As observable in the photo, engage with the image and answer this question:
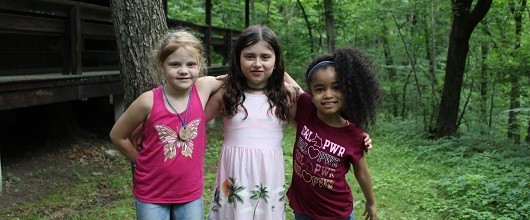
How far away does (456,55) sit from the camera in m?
10.5

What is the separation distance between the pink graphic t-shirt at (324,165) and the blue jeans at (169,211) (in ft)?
1.83

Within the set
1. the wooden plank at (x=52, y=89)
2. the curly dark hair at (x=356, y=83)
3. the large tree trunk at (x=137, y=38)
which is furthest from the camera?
the wooden plank at (x=52, y=89)

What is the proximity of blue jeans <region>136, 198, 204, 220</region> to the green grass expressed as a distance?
2.49 meters

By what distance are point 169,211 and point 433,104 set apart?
39.0ft

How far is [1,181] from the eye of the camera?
5918 millimetres

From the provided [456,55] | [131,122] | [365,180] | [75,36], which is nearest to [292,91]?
[365,180]

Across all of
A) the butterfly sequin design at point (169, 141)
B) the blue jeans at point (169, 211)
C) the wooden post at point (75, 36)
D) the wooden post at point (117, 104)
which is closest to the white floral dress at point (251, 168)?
the blue jeans at point (169, 211)

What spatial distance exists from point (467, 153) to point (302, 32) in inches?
459

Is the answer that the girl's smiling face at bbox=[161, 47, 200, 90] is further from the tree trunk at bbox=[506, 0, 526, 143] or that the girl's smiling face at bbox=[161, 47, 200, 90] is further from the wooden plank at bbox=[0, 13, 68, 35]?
the tree trunk at bbox=[506, 0, 526, 143]

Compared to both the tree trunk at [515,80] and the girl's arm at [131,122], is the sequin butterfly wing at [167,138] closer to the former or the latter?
the girl's arm at [131,122]

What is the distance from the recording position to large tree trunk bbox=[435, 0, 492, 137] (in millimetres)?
9984

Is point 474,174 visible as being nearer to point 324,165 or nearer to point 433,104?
point 324,165

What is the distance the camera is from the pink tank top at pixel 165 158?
2.51 m

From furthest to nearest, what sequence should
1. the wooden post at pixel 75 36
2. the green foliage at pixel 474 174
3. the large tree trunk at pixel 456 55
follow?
1. the large tree trunk at pixel 456 55
2. the wooden post at pixel 75 36
3. the green foliage at pixel 474 174
